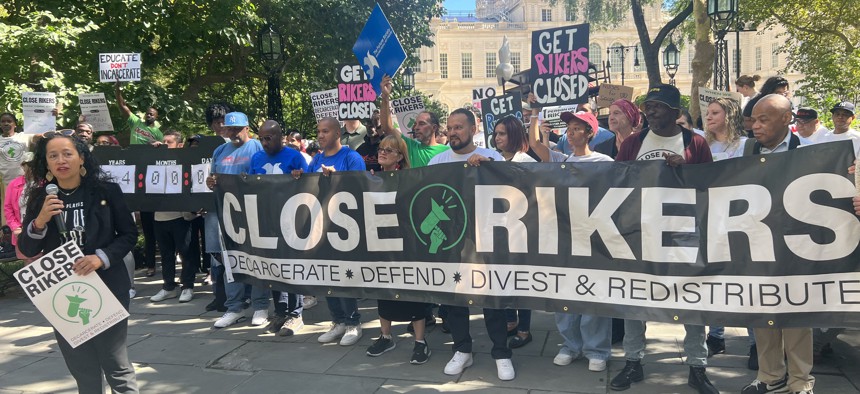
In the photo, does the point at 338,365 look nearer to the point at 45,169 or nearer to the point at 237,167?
the point at 237,167

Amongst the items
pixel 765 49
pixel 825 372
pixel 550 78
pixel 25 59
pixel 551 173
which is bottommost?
pixel 825 372

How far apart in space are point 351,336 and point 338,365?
0.56m

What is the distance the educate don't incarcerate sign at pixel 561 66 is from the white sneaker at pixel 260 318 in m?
3.48

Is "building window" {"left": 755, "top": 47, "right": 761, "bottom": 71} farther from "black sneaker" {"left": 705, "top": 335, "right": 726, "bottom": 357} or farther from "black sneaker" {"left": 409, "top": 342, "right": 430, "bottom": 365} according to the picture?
"black sneaker" {"left": 409, "top": 342, "right": 430, "bottom": 365}

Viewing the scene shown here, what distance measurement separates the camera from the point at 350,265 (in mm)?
5008

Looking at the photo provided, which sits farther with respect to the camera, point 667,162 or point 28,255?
point 667,162

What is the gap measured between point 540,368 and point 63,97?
8794mm

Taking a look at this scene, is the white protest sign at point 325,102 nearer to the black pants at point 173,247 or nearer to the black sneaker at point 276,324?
the black pants at point 173,247

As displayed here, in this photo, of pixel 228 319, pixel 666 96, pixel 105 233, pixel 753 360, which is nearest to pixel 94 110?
pixel 228 319

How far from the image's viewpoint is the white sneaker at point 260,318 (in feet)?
20.0

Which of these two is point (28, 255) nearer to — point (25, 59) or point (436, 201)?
point (436, 201)

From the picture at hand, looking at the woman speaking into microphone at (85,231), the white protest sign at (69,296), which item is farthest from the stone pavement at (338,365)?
the white protest sign at (69,296)

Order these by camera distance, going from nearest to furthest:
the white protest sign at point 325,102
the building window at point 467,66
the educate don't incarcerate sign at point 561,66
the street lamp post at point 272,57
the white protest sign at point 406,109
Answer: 1. the educate don't incarcerate sign at point 561,66
2. the white protest sign at point 406,109
3. the white protest sign at point 325,102
4. the street lamp post at point 272,57
5. the building window at point 467,66

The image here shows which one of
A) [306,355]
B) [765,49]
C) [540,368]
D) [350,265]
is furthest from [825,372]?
[765,49]
